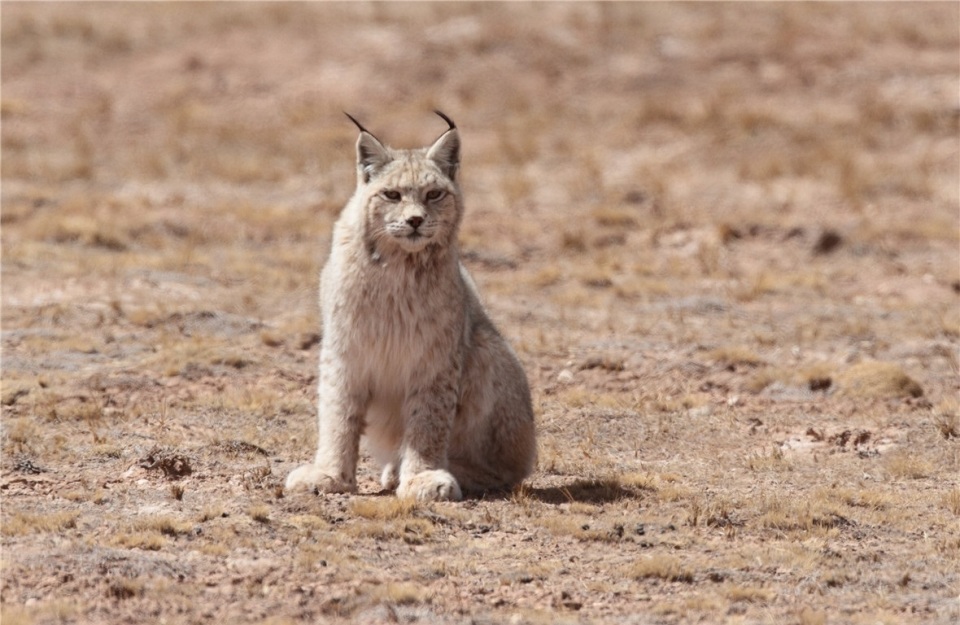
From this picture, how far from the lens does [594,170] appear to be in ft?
80.6

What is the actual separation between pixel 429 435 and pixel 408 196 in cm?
168

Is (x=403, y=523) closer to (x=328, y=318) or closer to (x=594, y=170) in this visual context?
(x=328, y=318)

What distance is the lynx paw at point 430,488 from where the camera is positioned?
388 inches

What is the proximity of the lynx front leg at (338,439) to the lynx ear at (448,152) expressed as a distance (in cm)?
161

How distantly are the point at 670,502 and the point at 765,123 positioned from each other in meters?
17.3

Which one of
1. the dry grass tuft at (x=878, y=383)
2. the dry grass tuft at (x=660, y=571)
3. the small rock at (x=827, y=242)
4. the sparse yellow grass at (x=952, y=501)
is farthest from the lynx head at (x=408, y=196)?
the small rock at (x=827, y=242)

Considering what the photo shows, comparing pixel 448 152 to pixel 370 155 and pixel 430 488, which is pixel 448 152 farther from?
pixel 430 488

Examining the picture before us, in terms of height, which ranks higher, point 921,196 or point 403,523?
point 921,196

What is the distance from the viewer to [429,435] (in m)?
10.1

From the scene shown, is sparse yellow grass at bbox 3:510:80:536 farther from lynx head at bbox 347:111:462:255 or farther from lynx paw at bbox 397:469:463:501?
lynx head at bbox 347:111:462:255

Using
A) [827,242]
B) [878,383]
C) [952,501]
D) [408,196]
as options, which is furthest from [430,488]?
[827,242]

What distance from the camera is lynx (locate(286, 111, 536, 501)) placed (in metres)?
10.1

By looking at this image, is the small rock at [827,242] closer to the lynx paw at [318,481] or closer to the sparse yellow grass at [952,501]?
the sparse yellow grass at [952,501]

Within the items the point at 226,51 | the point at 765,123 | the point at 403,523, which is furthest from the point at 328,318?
the point at 226,51
